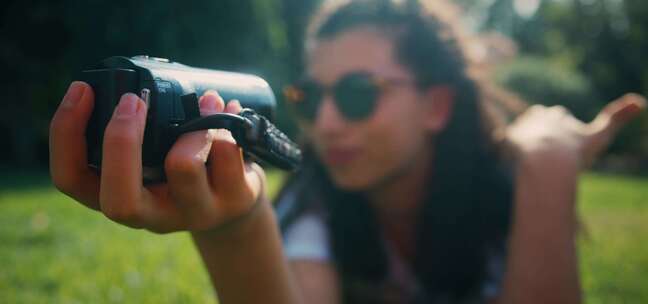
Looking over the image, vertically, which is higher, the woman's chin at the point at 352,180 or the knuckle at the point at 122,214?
the knuckle at the point at 122,214

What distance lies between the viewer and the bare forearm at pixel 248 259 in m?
1.18

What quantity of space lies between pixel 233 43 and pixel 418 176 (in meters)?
1.17

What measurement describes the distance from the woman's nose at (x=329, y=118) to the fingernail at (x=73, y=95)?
1.49 meters

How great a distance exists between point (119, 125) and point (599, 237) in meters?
6.16

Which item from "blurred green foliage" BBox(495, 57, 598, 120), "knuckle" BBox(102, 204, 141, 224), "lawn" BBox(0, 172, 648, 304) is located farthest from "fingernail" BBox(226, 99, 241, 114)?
"blurred green foliage" BBox(495, 57, 598, 120)

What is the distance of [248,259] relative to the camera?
3.99 feet

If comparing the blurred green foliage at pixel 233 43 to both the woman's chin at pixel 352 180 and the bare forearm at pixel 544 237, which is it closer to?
the woman's chin at pixel 352 180

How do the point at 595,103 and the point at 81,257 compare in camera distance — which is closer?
the point at 81,257

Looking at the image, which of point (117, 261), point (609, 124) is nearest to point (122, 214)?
point (609, 124)

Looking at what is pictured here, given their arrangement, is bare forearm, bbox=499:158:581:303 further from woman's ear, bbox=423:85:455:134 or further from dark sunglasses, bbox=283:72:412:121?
dark sunglasses, bbox=283:72:412:121

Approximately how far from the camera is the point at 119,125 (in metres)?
0.88

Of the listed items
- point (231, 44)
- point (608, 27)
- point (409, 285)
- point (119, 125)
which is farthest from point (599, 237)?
point (608, 27)

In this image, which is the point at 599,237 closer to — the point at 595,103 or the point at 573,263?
the point at 573,263

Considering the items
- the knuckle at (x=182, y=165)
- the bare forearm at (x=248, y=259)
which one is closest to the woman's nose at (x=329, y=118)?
the bare forearm at (x=248, y=259)
